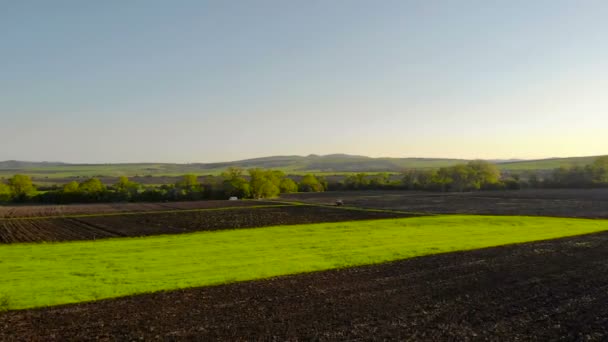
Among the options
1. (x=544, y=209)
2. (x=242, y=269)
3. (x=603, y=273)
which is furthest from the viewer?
(x=544, y=209)

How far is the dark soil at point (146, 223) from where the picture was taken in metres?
48.6

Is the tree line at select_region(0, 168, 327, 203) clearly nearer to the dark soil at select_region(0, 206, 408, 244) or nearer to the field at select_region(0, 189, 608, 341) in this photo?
the dark soil at select_region(0, 206, 408, 244)

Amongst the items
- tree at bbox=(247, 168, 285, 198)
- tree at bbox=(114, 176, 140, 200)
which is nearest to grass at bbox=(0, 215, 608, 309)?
tree at bbox=(247, 168, 285, 198)

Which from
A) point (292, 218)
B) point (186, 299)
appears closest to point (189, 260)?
point (186, 299)

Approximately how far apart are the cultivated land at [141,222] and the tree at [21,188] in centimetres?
3865

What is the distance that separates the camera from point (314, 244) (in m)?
39.1

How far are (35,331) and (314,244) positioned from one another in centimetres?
2473

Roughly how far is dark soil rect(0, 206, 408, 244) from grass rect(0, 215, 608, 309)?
5327 mm

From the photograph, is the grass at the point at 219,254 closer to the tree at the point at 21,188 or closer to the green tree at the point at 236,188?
the green tree at the point at 236,188

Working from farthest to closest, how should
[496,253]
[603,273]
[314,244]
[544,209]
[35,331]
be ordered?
1. [544,209]
2. [314,244]
3. [496,253]
4. [603,273]
5. [35,331]

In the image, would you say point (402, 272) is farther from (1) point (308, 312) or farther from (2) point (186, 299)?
(2) point (186, 299)

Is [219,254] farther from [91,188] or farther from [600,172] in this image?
[600,172]

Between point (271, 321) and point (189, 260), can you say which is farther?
point (189, 260)

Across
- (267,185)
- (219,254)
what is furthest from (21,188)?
(219,254)
